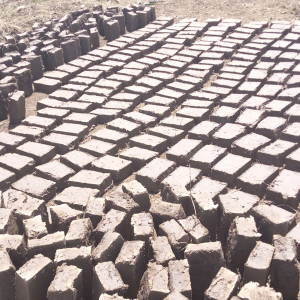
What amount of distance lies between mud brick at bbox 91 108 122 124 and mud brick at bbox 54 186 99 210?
5.81ft

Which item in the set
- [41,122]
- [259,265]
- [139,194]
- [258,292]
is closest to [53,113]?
[41,122]

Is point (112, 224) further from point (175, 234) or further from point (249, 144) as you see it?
point (249, 144)

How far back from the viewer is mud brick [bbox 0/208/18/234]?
12.4 feet

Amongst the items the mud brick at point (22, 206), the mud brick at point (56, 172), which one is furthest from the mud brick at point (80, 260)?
the mud brick at point (56, 172)

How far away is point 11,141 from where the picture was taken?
5.67 m

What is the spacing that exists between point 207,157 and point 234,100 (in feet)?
5.04

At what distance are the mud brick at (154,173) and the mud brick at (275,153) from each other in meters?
1.03

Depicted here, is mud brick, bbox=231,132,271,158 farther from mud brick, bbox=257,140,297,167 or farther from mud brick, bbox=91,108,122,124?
mud brick, bbox=91,108,122,124

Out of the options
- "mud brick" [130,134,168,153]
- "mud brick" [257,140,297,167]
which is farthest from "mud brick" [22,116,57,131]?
"mud brick" [257,140,297,167]

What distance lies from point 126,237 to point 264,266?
1.26m

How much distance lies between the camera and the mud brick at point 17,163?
5145 mm

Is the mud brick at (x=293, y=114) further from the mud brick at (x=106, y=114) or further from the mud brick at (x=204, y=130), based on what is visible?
the mud brick at (x=106, y=114)

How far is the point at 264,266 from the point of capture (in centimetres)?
327

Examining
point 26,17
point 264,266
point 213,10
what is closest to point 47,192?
point 264,266
